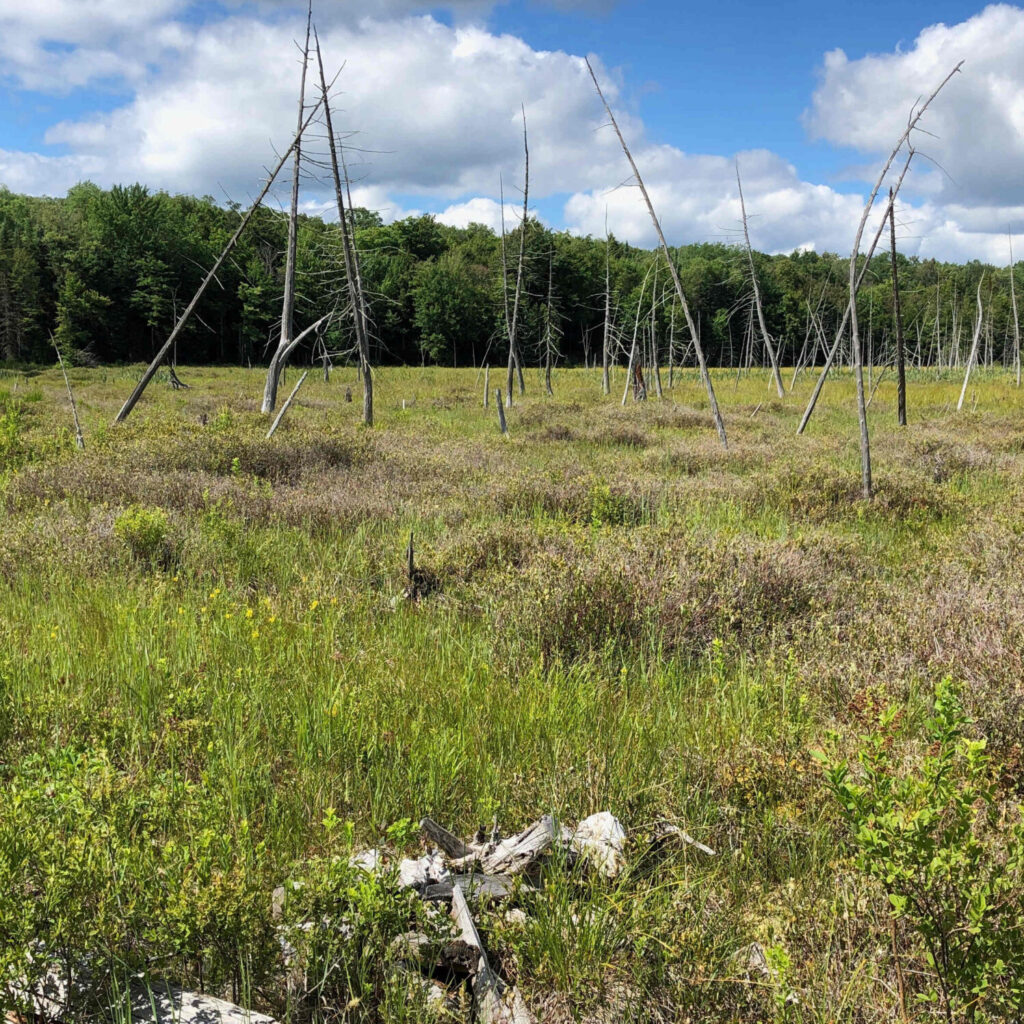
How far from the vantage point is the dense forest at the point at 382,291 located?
57688mm

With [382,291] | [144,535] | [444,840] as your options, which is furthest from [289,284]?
[382,291]

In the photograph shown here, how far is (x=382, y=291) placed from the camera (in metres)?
57.1

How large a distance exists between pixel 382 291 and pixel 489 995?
194 feet

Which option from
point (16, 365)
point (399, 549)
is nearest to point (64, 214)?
point (16, 365)

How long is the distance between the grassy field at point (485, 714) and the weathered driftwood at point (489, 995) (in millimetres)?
49

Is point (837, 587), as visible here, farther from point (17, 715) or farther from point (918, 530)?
point (17, 715)

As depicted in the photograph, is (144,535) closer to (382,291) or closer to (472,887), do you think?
(472,887)

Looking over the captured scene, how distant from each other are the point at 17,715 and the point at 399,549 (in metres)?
4.00

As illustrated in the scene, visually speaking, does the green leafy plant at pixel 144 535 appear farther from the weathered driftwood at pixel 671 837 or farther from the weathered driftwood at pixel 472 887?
the weathered driftwood at pixel 671 837

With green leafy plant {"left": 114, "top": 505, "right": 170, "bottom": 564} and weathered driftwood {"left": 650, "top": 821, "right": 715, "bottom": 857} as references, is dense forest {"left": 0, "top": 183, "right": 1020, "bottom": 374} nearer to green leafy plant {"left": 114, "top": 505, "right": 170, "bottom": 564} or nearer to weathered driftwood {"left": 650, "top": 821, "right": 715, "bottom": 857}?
green leafy plant {"left": 114, "top": 505, "right": 170, "bottom": 564}

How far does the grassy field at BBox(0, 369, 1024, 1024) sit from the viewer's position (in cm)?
194

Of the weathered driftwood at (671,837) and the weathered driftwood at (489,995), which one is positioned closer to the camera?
the weathered driftwood at (489,995)

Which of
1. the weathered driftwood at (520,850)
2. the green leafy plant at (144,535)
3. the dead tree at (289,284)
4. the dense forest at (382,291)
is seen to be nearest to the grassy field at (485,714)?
the green leafy plant at (144,535)

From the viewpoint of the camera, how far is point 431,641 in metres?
4.75
